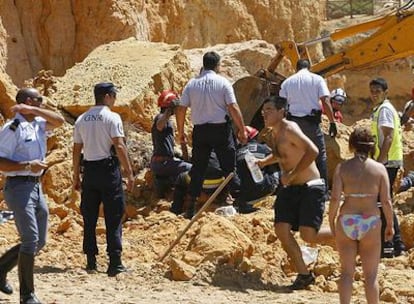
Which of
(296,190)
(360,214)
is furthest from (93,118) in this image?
(360,214)

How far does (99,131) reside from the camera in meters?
9.12

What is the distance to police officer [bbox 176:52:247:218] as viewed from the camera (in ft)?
35.4

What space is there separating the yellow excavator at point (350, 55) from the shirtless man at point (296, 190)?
5411 millimetres

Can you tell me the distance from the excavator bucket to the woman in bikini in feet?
21.8

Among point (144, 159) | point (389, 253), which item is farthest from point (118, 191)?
point (144, 159)

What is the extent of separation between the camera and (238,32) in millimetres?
21609

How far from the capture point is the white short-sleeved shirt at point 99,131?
356 inches

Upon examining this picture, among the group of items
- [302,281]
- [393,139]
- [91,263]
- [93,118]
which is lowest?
[302,281]

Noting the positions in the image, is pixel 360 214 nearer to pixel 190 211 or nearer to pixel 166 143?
pixel 190 211

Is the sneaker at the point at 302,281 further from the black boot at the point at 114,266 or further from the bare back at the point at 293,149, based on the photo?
the black boot at the point at 114,266

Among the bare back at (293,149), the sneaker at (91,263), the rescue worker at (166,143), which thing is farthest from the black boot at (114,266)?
the rescue worker at (166,143)

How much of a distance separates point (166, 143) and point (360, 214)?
4.51 m

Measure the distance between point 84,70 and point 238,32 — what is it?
316 inches

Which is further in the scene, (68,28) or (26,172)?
(68,28)
